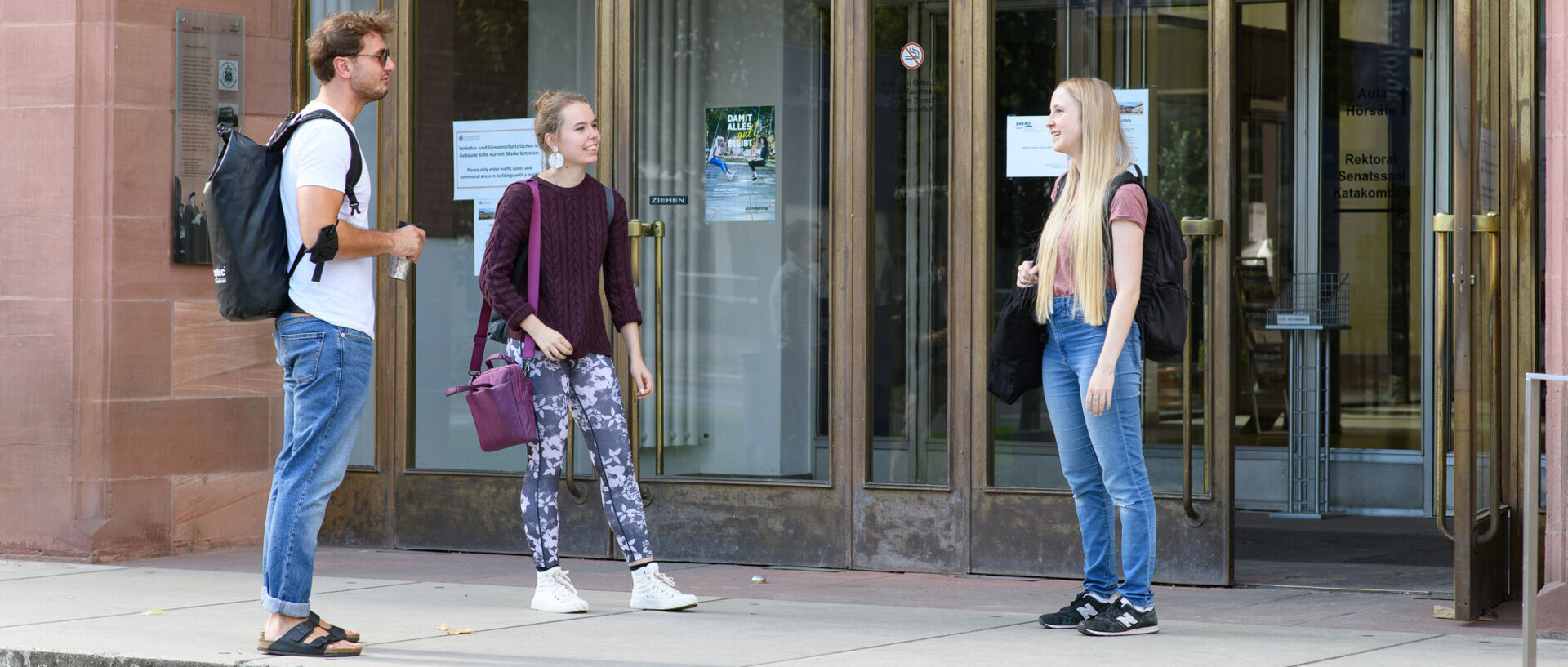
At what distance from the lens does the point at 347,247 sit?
512 centimetres

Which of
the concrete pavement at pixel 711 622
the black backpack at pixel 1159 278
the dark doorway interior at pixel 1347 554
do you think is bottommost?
the dark doorway interior at pixel 1347 554

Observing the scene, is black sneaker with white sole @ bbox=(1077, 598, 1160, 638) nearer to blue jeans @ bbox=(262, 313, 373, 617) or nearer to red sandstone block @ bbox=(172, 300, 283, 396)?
blue jeans @ bbox=(262, 313, 373, 617)

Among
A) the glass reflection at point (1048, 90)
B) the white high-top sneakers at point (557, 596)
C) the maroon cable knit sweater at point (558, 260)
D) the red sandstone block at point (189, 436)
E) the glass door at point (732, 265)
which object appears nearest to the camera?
the maroon cable knit sweater at point (558, 260)

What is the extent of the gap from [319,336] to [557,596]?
1496mm

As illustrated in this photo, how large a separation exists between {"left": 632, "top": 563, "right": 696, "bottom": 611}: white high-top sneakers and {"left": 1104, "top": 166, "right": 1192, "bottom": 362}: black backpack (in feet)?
6.06

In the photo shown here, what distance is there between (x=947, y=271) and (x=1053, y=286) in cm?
175

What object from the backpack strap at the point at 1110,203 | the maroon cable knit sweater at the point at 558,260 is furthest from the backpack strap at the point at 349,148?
the backpack strap at the point at 1110,203

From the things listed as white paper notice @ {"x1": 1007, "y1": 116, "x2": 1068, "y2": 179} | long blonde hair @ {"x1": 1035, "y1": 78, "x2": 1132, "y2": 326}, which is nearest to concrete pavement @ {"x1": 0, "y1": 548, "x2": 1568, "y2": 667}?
long blonde hair @ {"x1": 1035, "y1": 78, "x2": 1132, "y2": 326}

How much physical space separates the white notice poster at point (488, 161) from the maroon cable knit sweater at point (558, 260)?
1.95 m

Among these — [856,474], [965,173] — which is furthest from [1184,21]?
[856,474]

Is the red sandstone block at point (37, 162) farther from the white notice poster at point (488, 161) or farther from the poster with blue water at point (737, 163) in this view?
the poster with blue water at point (737, 163)

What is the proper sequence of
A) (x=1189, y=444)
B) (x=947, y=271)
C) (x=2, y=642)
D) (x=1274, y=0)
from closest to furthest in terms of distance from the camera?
(x=2, y=642)
(x=1189, y=444)
(x=947, y=271)
(x=1274, y=0)

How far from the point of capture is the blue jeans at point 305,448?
515 centimetres

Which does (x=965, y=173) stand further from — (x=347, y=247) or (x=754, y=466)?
(x=347, y=247)
